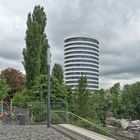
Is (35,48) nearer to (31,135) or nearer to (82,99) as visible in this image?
(82,99)

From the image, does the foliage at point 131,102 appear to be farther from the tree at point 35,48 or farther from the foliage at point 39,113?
the foliage at point 39,113

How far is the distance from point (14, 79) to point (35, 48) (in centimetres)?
3597

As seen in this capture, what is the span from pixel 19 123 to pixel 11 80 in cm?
6070

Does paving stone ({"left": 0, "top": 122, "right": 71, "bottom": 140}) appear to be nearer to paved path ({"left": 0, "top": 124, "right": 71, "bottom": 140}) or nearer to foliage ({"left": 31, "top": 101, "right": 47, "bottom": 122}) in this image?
paved path ({"left": 0, "top": 124, "right": 71, "bottom": 140})

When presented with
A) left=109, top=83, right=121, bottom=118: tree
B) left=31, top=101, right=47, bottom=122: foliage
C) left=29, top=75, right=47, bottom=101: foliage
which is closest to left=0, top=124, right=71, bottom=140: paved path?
left=31, top=101, right=47, bottom=122: foliage

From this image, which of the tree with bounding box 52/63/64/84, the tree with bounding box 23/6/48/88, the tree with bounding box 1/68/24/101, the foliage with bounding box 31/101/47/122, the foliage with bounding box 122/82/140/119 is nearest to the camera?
the foliage with bounding box 31/101/47/122

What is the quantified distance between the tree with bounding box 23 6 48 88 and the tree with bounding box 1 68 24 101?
31.3 metres

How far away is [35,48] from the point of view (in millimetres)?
54844

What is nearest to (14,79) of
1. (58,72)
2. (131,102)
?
(58,72)

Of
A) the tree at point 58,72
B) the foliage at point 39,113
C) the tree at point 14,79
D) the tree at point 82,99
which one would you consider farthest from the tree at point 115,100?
the foliage at point 39,113

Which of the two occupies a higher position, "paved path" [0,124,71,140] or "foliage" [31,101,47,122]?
"foliage" [31,101,47,122]

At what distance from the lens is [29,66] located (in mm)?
54062

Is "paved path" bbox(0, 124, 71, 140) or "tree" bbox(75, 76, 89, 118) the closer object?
"paved path" bbox(0, 124, 71, 140)

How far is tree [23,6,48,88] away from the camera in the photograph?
53.6 metres
